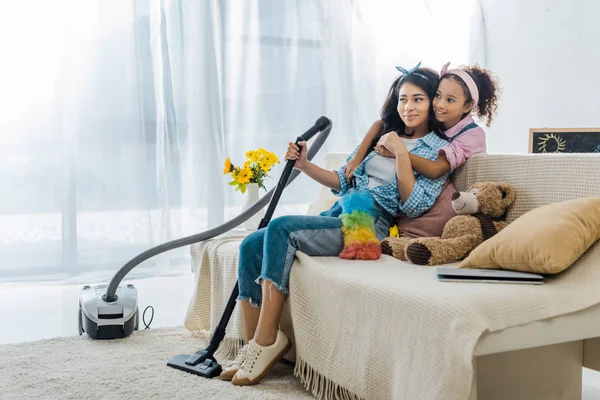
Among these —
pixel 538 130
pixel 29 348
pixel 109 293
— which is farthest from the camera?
pixel 538 130

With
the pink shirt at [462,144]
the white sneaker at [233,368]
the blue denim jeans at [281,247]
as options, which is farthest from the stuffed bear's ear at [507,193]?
the white sneaker at [233,368]

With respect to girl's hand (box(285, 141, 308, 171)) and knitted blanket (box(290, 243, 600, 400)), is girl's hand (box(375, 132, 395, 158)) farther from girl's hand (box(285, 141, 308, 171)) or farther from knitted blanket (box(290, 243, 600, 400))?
knitted blanket (box(290, 243, 600, 400))

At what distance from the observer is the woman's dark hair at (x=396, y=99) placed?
2.78 m

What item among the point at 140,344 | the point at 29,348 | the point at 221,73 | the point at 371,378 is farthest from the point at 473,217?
the point at 221,73

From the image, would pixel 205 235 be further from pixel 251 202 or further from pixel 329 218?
pixel 329 218

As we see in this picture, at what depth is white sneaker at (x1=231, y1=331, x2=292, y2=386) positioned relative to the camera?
238cm

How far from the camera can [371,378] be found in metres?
2.03

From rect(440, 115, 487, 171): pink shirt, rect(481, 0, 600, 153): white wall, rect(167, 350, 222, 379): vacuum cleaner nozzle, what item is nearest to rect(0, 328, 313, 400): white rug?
→ rect(167, 350, 222, 379): vacuum cleaner nozzle

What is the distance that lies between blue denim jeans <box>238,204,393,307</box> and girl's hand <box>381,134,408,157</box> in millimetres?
314

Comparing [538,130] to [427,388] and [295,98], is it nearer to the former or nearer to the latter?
[295,98]

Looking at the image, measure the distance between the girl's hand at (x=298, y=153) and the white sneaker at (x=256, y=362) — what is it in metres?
0.67

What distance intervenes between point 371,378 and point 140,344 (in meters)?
1.23

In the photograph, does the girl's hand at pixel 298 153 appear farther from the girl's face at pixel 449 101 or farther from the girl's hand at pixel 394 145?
the girl's face at pixel 449 101

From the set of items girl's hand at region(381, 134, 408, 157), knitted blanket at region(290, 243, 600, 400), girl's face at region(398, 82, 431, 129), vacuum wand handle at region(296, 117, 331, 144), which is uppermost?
girl's face at region(398, 82, 431, 129)
